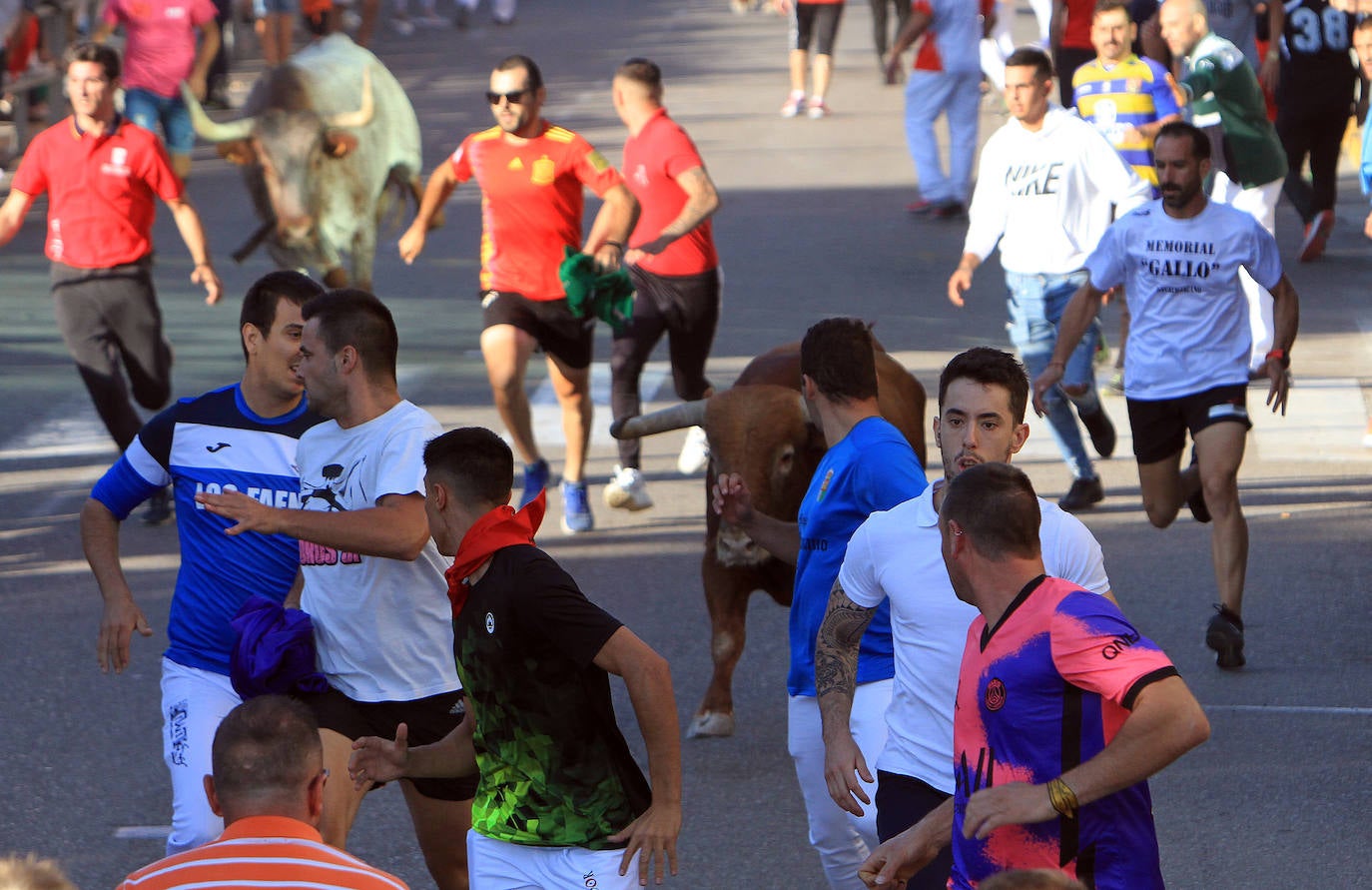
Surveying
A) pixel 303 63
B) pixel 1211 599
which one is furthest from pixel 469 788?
pixel 303 63

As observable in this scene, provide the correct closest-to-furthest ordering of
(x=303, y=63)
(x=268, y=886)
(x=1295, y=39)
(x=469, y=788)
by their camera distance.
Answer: (x=268, y=886) < (x=469, y=788) < (x=303, y=63) < (x=1295, y=39)

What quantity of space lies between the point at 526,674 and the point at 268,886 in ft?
3.69

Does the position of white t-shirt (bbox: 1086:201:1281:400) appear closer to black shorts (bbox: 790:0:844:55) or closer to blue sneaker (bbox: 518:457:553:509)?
blue sneaker (bbox: 518:457:553:509)

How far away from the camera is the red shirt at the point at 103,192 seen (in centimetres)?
970

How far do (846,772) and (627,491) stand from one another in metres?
5.74

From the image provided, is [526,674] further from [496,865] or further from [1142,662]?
[1142,662]

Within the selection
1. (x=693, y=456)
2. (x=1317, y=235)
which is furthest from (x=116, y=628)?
(x=1317, y=235)

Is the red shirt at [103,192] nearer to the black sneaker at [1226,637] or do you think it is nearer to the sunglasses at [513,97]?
the sunglasses at [513,97]

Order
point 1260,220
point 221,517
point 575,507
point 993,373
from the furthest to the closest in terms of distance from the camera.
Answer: point 1260,220, point 575,507, point 221,517, point 993,373

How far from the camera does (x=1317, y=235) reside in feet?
51.3

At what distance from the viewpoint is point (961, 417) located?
456cm

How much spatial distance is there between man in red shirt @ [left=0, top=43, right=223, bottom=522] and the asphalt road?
87 centimetres

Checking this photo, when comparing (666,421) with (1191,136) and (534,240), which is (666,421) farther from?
(534,240)

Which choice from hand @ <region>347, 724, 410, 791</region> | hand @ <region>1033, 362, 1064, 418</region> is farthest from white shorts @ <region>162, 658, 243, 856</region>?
hand @ <region>1033, 362, 1064, 418</region>
